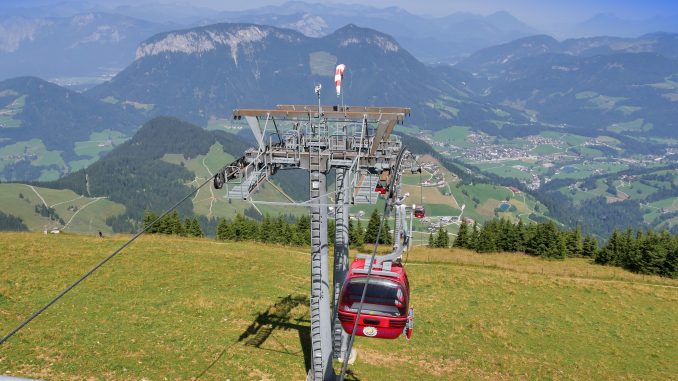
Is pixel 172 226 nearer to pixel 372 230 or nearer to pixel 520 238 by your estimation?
pixel 372 230

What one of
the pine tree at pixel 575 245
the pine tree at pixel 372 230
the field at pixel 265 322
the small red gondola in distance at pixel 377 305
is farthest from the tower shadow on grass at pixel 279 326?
the pine tree at pixel 575 245

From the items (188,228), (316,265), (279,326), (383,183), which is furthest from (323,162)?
(188,228)

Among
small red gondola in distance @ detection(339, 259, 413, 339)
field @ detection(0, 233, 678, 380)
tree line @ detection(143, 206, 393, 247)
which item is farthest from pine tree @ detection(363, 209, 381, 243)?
small red gondola in distance @ detection(339, 259, 413, 339)

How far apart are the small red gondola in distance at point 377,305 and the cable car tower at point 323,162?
0.75 meters

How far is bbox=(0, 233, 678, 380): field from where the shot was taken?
2431 cm

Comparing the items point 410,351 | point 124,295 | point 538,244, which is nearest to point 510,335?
point 410,351

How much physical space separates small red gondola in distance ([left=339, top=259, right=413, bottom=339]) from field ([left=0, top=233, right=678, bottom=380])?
636 cm

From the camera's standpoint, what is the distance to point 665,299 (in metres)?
43.1

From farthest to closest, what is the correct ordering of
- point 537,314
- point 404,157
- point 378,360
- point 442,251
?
1. point 442,251
2. point 537,314
3. point 378,360
4. point 404,157

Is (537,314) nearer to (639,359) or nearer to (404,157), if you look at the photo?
(639,359)

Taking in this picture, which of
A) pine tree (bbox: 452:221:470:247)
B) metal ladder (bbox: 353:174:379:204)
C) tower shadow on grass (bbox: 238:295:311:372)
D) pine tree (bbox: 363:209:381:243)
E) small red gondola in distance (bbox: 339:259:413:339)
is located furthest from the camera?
pine tree (bbox: 452:221:470:247)

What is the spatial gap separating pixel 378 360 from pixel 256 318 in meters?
8.69

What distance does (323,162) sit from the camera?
1856 centimetres

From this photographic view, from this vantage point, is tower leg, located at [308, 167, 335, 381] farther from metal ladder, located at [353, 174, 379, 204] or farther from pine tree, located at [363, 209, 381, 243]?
pine tree, located at [363, 209, 381, 243]
